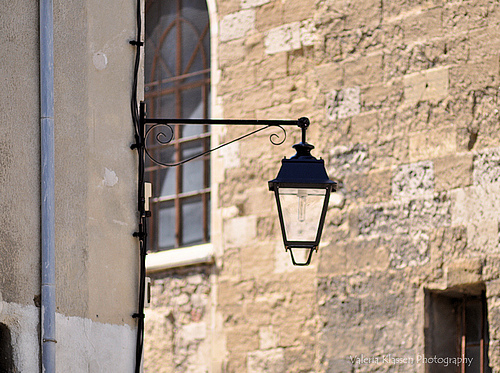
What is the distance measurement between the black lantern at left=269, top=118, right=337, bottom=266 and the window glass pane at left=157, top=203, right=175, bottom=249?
544 centimetres

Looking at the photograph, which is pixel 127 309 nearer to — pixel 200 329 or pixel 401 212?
pixel 401 212

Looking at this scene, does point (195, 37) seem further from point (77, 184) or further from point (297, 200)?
point (77, 184)

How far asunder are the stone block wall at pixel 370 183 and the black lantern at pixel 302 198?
2.72m

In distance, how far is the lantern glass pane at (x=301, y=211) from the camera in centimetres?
550

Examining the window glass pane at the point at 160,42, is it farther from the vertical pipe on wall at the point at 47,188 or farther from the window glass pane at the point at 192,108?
the vertical pipe on wall at the point at 47,188

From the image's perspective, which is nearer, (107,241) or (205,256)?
(107,241)

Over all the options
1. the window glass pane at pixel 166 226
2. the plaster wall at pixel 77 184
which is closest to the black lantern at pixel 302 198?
the plaster wall at pixel 77 184

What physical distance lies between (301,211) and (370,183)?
317 centimetres

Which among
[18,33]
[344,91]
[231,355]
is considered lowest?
[231,355]

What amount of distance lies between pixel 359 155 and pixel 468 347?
1.58m

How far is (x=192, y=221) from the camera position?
426 inches

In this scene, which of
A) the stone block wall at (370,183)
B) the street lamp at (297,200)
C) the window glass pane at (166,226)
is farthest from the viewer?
the window glass pane at (166,226)

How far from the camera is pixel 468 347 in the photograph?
8.34 metres

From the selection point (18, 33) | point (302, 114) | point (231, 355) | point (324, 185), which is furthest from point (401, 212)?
point (18, 33)
